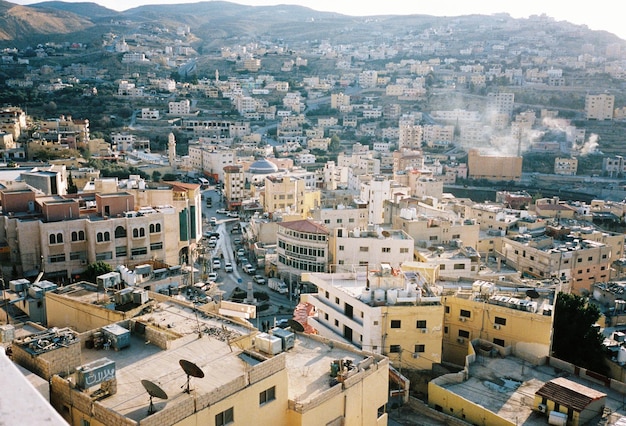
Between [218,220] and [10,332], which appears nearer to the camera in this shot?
[10,332]

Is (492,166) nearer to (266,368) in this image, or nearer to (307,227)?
(307,227)

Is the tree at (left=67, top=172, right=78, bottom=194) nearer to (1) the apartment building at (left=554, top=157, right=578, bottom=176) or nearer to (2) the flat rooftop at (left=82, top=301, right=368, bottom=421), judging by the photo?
(2) the flat rooftop at (left=82, top=301, right=368, bottom=421)

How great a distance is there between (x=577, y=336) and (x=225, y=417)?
38.1 feet

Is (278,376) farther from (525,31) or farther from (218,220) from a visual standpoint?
(525,31)

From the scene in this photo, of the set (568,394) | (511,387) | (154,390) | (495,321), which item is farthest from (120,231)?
(568,394)

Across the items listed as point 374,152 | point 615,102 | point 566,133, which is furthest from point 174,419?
point 615,102

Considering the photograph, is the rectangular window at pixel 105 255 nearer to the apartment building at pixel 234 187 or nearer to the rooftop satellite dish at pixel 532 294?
the rooftop satellite dish at pixel 532 294

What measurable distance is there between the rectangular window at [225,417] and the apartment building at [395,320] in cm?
615

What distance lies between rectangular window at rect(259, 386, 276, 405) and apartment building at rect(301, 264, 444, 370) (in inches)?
218

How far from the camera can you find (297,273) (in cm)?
2305

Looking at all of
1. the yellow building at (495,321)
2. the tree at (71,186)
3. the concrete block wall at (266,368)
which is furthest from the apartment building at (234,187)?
the concrete block wall at (266,368)

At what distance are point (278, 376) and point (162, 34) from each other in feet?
454

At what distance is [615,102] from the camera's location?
2965 inches

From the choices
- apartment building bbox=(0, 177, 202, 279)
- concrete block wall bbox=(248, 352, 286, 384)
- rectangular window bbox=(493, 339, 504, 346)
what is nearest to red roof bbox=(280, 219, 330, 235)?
apartment building bbox=(0, 177, 202, 279)
